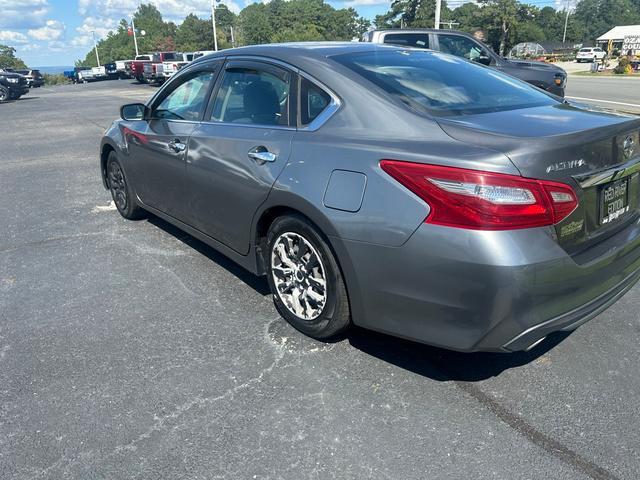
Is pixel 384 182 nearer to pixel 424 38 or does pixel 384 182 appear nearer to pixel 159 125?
pixel 159 125

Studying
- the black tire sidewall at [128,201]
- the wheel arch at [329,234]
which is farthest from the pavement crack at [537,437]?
the black tire sidewall at [128,201]

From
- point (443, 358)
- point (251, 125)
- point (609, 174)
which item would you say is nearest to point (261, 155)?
point (251, 125)

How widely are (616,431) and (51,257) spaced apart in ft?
14.3

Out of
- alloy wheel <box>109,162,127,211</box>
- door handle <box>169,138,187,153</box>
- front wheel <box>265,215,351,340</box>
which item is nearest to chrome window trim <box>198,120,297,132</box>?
door handle <box>169,138,187,153</box>

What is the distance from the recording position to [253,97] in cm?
354

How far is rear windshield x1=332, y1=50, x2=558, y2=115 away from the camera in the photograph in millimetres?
2887

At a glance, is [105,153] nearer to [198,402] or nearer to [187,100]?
[187,100]

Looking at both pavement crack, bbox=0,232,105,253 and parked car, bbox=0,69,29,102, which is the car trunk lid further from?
parked car, bbox=0,69,29,102

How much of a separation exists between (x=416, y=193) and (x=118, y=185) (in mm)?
3996

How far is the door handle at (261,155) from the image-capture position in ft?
10.3

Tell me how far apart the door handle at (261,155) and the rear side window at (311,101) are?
261mm

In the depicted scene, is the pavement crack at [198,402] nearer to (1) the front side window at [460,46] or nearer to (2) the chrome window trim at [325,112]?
(2) the chrome window trim at [325,112]

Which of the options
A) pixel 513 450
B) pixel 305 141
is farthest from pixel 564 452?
pixel 305 141

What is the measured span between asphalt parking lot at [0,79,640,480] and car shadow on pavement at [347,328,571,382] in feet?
0.04
